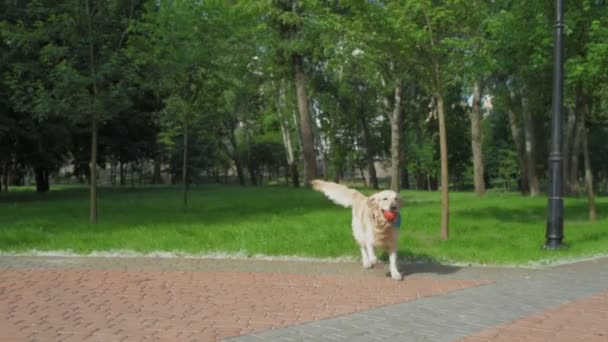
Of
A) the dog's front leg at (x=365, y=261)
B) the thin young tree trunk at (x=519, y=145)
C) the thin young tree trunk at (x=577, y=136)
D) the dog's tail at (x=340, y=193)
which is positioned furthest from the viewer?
the thin young tree trunk at (x=519, y=145)

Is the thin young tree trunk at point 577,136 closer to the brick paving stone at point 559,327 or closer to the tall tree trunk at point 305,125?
the tall tree trunk at point 305,125

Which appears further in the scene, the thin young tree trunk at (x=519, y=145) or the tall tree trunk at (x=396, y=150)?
the thin young tree trunk at (x=519, y=145)

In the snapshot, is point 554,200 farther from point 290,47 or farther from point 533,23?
point 290,47

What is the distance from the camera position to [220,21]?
21062 millimetres

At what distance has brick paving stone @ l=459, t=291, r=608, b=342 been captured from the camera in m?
5.83

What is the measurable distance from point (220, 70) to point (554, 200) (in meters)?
12.5

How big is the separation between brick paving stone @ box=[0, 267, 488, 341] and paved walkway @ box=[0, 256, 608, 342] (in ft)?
0.04

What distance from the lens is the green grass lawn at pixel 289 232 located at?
11508mm

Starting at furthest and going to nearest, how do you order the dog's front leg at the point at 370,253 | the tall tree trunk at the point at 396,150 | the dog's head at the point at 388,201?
the tall tree trunk at the point at 396,150 < the dog's front leg at the point at 370,253 < the dog's head at the point at 388,201

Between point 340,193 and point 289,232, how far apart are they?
304 centimetres

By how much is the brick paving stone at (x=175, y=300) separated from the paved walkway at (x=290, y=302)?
0.04 feet

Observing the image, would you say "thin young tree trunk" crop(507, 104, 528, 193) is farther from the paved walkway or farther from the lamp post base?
the paved walkway

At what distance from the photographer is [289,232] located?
1361 cm

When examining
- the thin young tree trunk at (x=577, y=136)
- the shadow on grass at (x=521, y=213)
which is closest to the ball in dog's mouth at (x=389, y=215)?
the shadow on grass at (x=521, y=213)
